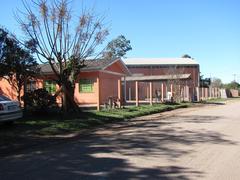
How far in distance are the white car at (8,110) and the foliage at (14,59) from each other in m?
5.22

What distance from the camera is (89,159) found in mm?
9320

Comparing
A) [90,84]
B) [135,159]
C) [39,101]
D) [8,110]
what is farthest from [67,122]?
[90,84]

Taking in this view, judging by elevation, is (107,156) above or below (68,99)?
below

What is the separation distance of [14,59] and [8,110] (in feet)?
21.3

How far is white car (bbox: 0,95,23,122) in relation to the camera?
14.7 meters

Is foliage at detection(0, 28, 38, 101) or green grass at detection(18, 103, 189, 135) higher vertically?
foliage at detection(0, 28, 38, 101)

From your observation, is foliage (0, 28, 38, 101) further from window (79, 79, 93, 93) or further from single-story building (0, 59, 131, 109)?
window (79, 79, 93, 93)

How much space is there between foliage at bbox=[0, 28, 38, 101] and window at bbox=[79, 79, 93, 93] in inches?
445

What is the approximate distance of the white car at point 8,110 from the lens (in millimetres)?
14688

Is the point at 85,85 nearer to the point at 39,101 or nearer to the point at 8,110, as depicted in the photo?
the point at 39,101

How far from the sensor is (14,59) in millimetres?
20922

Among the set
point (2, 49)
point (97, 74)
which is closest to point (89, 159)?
point (2, 49)

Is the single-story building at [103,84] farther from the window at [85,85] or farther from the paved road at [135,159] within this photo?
the paved road at [135,159]

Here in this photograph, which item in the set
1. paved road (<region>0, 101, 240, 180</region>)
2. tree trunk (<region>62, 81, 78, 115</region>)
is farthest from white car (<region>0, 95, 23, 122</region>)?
tree trunk (<region>62, 81, 78, 115</region>)
